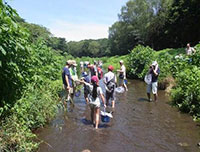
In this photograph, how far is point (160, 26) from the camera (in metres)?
51.8

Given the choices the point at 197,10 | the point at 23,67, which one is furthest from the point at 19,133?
the point at 197,10

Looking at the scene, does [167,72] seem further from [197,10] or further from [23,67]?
[197,10]

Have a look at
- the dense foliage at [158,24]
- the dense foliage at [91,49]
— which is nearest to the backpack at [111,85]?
the dense foliage at [158,24]

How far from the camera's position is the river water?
18.3ft

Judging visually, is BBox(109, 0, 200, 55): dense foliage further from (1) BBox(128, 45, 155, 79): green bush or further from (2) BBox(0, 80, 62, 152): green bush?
(2) BBox(0, 80, 62, 152): green bush

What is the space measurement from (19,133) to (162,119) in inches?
210

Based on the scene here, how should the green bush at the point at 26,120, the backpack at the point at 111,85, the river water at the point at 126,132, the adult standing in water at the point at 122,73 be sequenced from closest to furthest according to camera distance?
the green bush at the point at 26,120 → the river water at the point at 126,132 → the backpack at the point at 111,85 → the adult standing in water at the point at 122,73

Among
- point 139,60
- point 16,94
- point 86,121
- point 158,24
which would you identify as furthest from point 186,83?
point 158,24

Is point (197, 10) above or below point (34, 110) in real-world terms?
above

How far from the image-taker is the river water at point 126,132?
219 inches

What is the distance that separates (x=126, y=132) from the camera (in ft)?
21.9

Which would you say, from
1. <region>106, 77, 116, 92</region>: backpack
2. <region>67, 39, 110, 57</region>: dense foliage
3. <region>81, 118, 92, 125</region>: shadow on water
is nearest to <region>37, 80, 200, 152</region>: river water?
<region>81, 118, 92, 125</region>: shadow on water

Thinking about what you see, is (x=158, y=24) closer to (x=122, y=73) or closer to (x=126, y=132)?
(x=122, y=73)

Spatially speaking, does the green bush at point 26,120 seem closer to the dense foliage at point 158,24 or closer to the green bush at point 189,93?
the green bush at point 189,93
